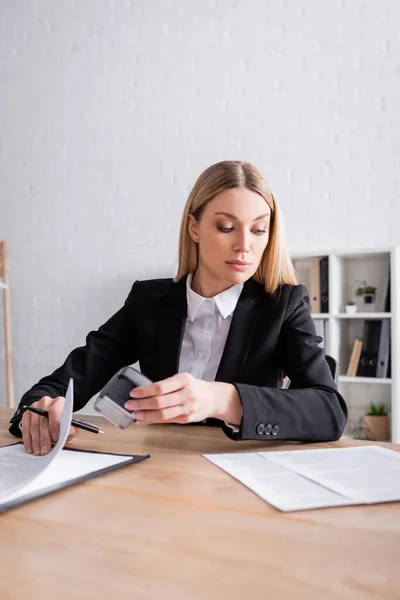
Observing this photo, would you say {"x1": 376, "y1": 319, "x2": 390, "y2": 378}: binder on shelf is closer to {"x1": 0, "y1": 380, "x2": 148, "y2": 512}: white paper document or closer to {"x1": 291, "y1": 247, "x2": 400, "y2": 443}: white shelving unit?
{"x1": 291, "y1": 247, "x2": 400, "y2": 443}: white shelving unit

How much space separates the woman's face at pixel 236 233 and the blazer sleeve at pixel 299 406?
8.7 inches

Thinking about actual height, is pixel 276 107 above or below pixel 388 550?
above

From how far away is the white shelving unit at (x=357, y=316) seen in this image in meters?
3.08

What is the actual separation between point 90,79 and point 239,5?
1141 mm

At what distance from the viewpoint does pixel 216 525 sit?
662 mm

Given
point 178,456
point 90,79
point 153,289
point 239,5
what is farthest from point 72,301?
point 178,456

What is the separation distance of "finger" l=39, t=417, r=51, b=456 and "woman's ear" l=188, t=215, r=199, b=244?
2.20 feet

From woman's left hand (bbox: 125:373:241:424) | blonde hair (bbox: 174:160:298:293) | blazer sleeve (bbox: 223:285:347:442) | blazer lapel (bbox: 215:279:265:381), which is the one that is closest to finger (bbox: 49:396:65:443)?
woman's left hand (bbox: 125:373:241:424)

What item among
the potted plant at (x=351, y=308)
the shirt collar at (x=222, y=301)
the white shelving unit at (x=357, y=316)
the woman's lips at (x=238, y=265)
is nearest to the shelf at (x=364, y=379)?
the white shelving unit at (x=357, y=316)

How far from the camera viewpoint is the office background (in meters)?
3.46

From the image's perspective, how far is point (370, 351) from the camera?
125 inches

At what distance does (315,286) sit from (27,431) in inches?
96.4

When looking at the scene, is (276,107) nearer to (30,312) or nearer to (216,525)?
(30,312)

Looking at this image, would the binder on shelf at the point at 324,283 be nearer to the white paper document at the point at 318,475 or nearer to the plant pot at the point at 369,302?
the plant pot at the point at 369,302
